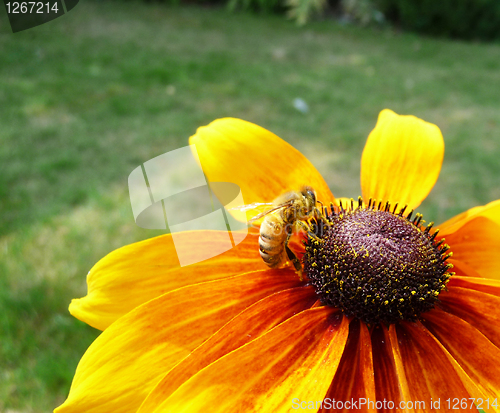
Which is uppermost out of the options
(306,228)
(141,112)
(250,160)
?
(250,160)

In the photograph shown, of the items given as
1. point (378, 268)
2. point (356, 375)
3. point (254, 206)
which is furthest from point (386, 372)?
point (254, 206)

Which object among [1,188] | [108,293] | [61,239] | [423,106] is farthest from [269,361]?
[423,106]

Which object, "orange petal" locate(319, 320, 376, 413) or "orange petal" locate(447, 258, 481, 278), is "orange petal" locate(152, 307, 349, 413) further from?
"orange petal" locate(447, 258, 481, 278)

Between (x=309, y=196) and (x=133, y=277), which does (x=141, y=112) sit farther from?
(x=133, y=277)

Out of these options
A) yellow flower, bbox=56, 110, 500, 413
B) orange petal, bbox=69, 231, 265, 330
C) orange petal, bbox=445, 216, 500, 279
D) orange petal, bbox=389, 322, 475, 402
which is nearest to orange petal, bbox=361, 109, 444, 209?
yellow flower, bbox=56, 110, 500, 413

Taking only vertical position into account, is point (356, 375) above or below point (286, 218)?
below

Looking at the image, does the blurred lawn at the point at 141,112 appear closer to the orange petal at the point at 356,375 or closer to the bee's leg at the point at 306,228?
the bee's leg at the point at 306,228
